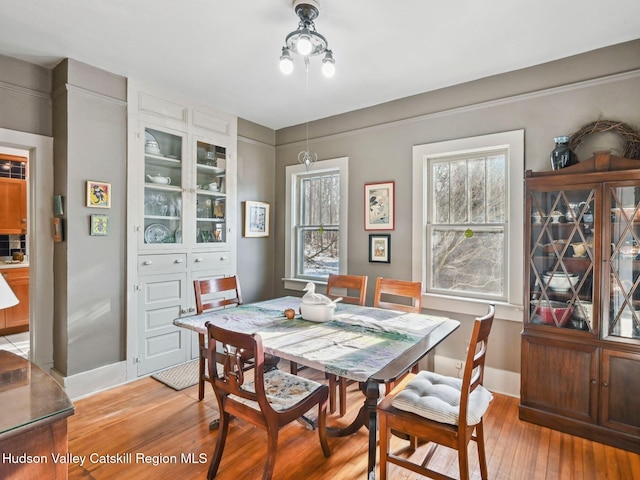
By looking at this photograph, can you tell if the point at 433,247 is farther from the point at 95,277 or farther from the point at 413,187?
the point at 95,277

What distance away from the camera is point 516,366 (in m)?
2.88

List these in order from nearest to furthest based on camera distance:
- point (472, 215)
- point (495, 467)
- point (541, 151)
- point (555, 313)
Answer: point (495, 467) < point (555, 313) < point (541, 151) < point (472, 215)

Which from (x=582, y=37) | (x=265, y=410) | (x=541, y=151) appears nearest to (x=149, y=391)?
(x=265, y=410)

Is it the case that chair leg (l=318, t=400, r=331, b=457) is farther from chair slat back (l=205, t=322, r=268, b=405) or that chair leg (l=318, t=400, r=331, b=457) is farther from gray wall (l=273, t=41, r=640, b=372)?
gray wall (l=273, t=41, r=640, b=372)

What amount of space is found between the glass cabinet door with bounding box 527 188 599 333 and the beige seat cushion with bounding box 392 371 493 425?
42.1 inches

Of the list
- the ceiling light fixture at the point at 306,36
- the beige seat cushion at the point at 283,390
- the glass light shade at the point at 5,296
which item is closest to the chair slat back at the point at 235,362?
the beige seat cushion at the point at 283,390

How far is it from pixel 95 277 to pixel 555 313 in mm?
3696

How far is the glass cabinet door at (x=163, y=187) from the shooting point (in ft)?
10.9

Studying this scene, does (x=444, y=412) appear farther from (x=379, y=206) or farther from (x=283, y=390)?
(x=379, y=206)

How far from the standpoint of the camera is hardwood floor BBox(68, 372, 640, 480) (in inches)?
77.3

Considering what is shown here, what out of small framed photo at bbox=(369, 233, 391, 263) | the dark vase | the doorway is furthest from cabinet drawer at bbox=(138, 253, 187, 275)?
the dark vase

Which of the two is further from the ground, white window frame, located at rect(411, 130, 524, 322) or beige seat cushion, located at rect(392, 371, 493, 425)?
white window frame, located at rect(411, 130, 524, 322)

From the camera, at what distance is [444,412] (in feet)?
5.32

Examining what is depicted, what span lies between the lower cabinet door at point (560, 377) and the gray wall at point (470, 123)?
1.27 feet
